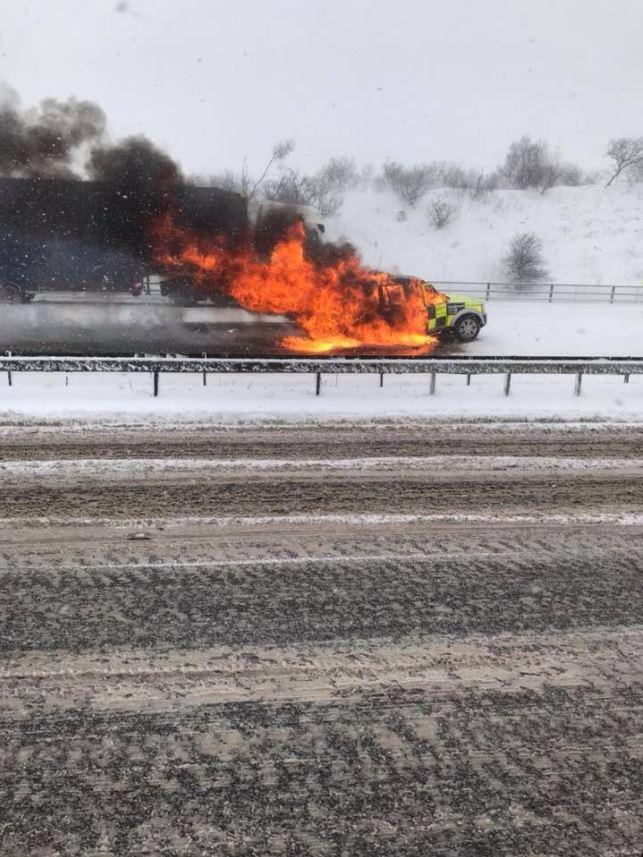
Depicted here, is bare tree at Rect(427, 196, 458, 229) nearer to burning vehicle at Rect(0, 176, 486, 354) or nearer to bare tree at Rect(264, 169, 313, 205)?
bare tree at Rect(264, 169, 313, 205)

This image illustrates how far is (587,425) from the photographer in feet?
34.9

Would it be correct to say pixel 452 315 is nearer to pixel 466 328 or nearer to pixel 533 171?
pixel 466 328

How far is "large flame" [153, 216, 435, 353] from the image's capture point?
58.4 feet

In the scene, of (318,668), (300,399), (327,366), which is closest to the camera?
(318,668)

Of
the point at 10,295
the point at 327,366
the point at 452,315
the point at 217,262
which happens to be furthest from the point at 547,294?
the point at 327,366

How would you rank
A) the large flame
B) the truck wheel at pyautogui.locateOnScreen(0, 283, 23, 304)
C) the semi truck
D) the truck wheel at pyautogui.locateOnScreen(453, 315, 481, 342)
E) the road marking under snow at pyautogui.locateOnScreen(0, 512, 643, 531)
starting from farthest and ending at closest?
the truck wheel at pyautogui.locateOnScreen(0, 283, 23, 304), the semi truck, the truck wheel at pyautogui.locateOnScreen(453, 315, 481, 342), the large flame, the road marking under snow at pyautogui.locateOnScreen(0, 512, 643, 531)

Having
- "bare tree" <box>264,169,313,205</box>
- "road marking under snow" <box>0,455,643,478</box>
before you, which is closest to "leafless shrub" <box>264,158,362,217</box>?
"bare tree" <box>264,169,313,205</box>

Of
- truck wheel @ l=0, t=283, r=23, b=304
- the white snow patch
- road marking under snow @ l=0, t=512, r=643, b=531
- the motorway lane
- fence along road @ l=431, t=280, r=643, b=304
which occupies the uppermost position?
fence along road @ l=431, t=280, r=643, b=304

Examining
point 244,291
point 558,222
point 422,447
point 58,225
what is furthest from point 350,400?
point 558,222

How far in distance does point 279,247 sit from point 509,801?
1761 cm

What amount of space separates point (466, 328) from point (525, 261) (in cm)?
2851

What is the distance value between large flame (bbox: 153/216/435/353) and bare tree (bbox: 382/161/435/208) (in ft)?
145

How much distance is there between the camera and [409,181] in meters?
63.7

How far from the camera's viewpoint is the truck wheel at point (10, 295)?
23391mm
